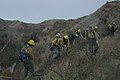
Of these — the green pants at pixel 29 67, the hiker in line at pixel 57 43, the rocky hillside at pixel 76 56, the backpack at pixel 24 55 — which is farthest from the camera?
the hiker in line at pixel 57 43

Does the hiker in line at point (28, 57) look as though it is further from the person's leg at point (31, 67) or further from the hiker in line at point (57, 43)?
the hiker in line at point (57, 43)

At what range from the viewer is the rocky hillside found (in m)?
17.4

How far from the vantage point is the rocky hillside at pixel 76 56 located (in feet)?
57.1

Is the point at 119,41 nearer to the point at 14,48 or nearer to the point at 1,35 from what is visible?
the point at 14,48

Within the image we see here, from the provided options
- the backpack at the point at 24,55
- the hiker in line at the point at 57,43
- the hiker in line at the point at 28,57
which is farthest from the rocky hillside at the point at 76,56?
the backpack at the point at 24,55

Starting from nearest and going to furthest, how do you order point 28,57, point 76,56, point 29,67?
1. point 28,57
2. point 29,67
3. point 76,56

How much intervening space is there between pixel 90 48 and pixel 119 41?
324 cm

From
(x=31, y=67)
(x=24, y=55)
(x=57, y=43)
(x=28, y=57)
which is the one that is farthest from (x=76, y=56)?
(x=24, y=55)

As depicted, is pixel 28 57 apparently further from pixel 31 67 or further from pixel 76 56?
pixel 76 56

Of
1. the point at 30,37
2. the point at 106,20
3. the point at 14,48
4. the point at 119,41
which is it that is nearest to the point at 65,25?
the point at 30,37

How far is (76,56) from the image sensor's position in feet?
68.9

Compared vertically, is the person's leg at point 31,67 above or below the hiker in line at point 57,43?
below

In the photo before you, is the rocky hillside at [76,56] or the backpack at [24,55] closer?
the backpack at [24,55]

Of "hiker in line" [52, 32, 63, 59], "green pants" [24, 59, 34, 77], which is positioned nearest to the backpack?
"green pants" [24, 59, 34, 77]
